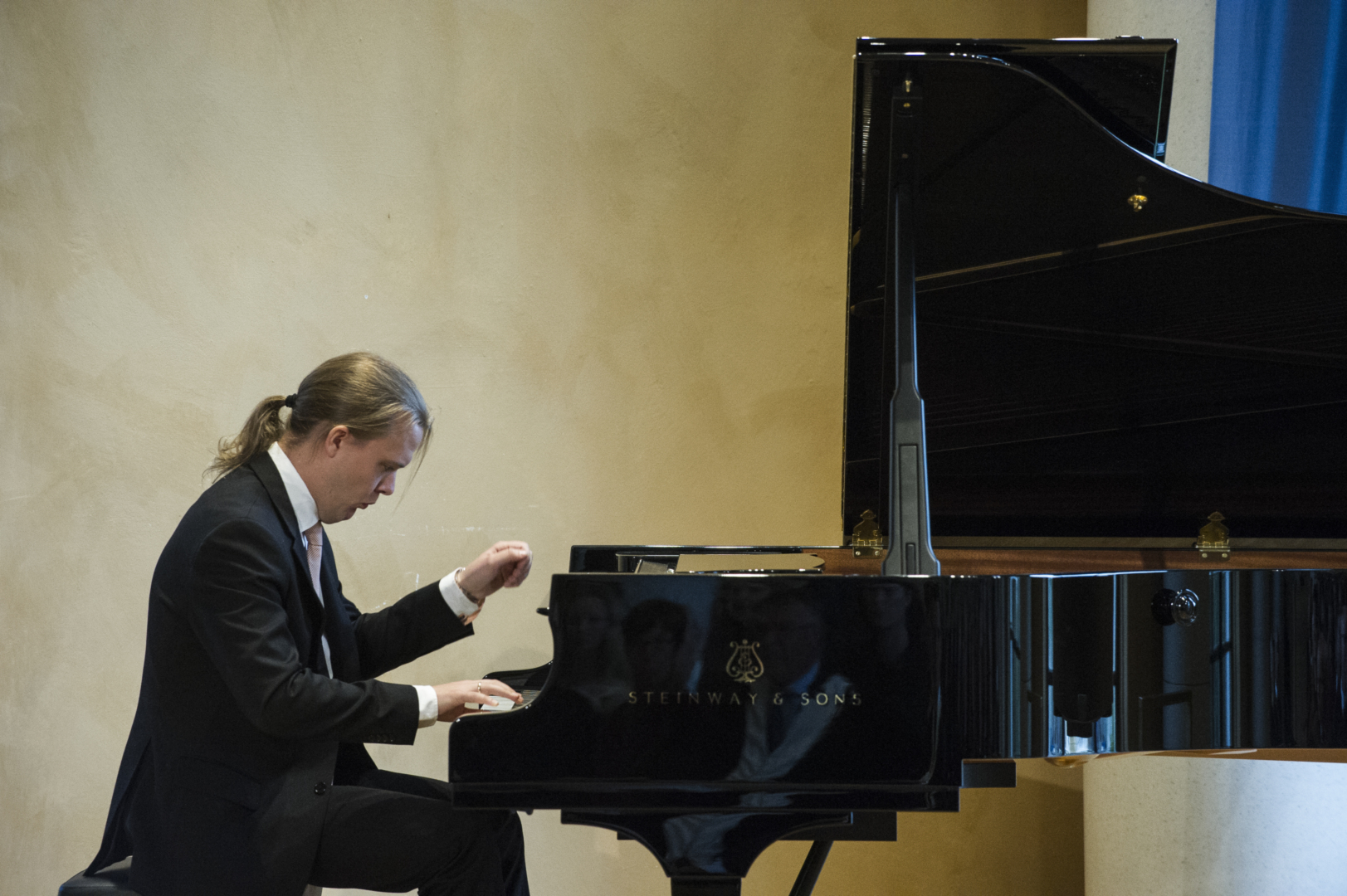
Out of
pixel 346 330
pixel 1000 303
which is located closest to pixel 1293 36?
pixel 1000 303

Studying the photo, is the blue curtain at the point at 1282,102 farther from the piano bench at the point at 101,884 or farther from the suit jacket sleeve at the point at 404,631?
the piano bench at the point at 101,884

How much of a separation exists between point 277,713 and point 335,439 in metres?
0.45

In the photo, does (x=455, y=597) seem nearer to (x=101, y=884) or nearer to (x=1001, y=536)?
(x=101, y=884)

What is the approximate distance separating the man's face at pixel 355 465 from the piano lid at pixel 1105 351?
0.82 meters

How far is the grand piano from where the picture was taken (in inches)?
52.6


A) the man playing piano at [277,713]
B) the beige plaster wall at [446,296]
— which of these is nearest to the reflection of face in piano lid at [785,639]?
the man playing piano at [277,713]

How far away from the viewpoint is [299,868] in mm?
1560

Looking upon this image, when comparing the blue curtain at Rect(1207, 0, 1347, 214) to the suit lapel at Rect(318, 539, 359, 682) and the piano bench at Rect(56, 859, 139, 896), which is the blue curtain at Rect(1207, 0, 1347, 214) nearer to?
the suit lapel at Rect(318, 539, 359, 682)

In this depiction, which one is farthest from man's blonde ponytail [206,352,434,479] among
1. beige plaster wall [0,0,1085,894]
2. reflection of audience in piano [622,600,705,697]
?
beige plaster wall [0,0,1085,894]

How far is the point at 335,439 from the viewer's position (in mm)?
1714

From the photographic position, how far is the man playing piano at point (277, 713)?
5.06ft

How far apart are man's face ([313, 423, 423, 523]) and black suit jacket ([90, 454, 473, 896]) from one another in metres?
0.09

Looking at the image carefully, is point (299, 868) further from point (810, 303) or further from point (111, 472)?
point (810, 303)

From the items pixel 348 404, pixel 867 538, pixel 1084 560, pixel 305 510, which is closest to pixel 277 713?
pixel 305 510
